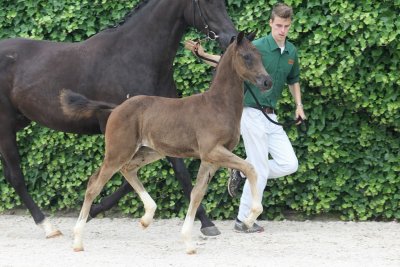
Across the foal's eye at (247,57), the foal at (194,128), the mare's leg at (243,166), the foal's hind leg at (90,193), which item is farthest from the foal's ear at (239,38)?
the foal's hind leg at (90,193)

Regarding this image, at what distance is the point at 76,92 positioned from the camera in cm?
692

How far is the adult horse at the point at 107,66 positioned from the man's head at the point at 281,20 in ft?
1.21

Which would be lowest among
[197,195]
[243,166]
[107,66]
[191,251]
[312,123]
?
[191,251]

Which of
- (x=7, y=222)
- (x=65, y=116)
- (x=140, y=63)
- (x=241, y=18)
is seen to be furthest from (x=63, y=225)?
(x=241, y=18)

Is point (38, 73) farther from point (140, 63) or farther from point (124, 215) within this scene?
point (124, 215)

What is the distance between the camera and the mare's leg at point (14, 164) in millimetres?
7273

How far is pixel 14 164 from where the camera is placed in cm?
738

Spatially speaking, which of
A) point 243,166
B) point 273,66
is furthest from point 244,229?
point 243,166

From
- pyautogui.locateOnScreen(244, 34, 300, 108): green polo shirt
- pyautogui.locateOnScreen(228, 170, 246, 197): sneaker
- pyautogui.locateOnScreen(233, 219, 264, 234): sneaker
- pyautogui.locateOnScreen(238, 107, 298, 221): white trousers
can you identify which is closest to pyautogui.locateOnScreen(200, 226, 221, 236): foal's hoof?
pyautogui.locateOnScreen(233, 219, 264, 234): sneaker

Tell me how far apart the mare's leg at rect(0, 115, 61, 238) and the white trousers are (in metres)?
1.83

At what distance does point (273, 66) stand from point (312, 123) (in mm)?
879

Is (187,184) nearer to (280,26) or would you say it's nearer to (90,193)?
(90,193)

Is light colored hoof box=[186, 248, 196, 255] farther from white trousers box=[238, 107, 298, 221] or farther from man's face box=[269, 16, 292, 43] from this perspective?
man's face box=[269, 16, 292, 43]

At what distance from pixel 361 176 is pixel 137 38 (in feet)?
7.99
